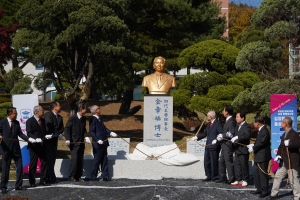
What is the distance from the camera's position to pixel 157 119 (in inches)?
495

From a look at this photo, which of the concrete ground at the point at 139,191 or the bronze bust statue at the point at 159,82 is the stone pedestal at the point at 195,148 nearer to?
the bronze bust statue at the point at 159,82

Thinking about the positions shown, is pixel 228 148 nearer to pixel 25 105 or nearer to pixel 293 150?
pixel 293 150

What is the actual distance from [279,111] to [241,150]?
1.97 metres

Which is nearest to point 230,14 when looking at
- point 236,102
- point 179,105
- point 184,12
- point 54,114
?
point 184,12

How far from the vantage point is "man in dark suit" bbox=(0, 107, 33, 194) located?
10.1 m

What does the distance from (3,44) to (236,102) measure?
680 cm

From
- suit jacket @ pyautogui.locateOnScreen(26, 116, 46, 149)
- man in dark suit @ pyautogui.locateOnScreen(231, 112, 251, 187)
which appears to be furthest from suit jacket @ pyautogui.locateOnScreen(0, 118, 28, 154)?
man in dark suit @ pyautogui.locateOnScreen(231, 112, 251, 187)

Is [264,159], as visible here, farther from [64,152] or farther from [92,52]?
[92,52]

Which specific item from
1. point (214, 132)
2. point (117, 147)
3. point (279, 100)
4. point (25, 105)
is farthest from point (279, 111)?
point (25, 105)

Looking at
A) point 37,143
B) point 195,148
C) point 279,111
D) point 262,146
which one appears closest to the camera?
point 262,146

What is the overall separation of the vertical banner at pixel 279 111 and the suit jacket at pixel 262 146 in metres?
2.31

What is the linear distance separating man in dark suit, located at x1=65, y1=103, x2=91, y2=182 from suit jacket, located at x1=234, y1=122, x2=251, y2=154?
283 cm

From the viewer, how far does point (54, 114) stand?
1129cm

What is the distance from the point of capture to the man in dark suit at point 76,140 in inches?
438
